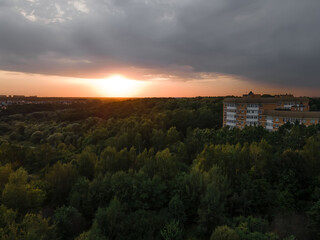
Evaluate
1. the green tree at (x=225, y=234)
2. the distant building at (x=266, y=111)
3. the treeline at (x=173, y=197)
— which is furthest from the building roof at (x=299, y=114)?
the green tree at (x=225, y=234)

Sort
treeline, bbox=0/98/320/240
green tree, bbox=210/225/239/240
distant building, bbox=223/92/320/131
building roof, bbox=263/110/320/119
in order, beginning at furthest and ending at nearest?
distant building, bbox=223/92/320/131 → building roof, bbox=263/110/320/119 → treeline, bbox=0/98/320/240 → green tree, bbox=210/225/239/240

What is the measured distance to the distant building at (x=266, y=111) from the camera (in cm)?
6856

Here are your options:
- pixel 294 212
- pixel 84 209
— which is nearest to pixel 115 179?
pixel 84 209

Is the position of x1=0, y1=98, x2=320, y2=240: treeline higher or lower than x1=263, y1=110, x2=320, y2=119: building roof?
lower

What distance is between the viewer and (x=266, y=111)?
77.1 meters

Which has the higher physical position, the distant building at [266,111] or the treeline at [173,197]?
the distant building at [266,111]

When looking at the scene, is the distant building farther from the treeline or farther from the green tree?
the green tree

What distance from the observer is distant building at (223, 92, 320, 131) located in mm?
68562

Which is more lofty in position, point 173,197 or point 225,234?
point 225,234

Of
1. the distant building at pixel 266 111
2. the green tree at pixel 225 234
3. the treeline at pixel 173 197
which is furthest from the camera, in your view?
the distant building at pixel 266 111

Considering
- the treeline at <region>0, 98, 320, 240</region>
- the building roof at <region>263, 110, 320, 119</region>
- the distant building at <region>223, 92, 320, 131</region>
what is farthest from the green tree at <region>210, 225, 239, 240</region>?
the building roof at <region>263, 110, 320, 119</region>

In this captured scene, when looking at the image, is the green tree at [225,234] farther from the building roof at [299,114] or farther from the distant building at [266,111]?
the building roof at [299,114]

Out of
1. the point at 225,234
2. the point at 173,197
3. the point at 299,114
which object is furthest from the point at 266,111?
the point at 225,234

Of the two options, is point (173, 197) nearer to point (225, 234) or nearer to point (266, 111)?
point (225, 234)
